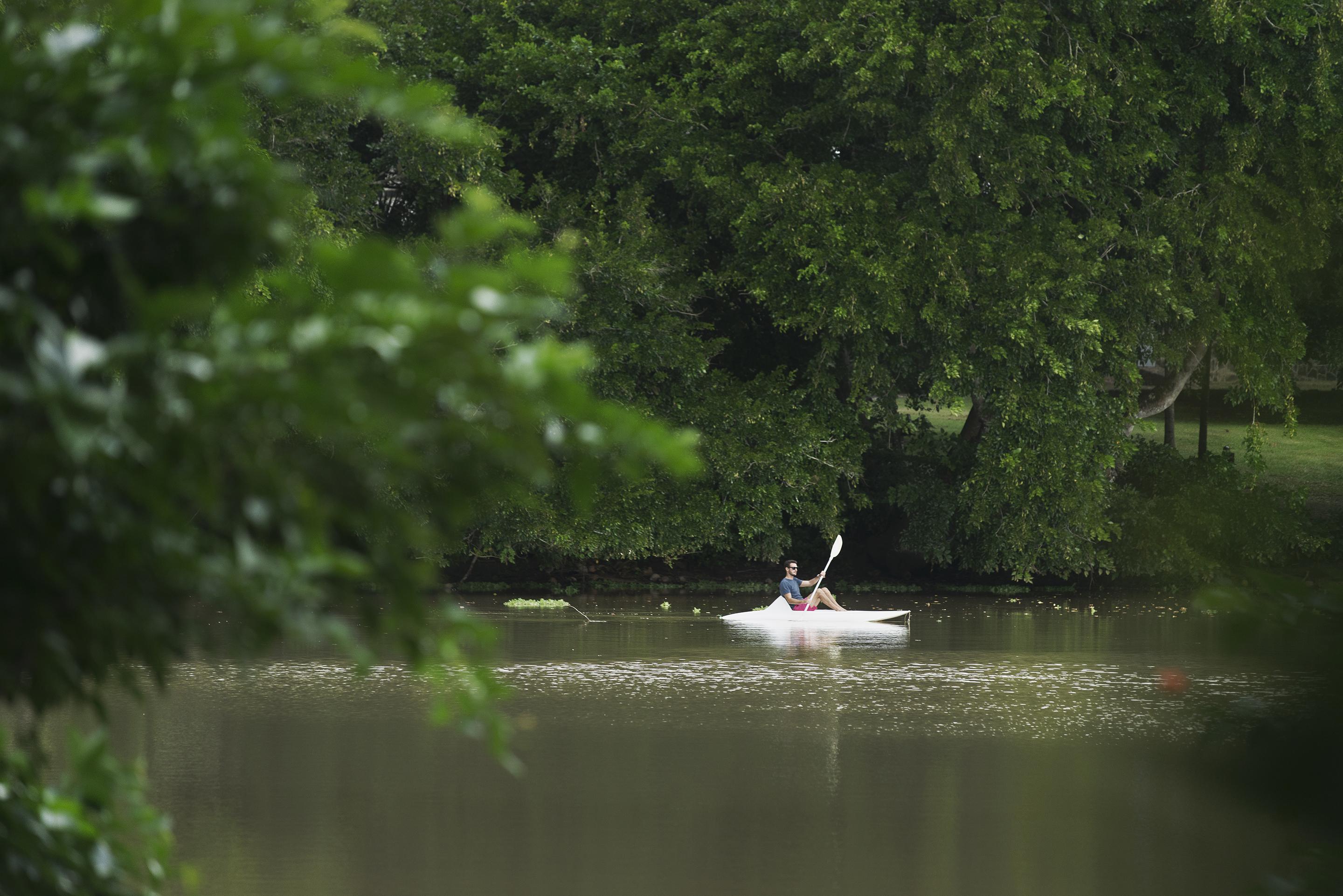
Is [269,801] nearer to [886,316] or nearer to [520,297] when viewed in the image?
[520,297]

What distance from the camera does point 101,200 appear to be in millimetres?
1970

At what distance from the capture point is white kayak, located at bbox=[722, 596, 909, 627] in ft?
76.8

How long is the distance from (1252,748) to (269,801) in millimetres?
8398

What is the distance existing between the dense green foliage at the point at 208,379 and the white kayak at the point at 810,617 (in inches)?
841

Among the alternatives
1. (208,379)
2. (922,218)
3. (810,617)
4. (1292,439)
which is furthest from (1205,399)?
(208,379)

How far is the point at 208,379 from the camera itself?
6.55 feet

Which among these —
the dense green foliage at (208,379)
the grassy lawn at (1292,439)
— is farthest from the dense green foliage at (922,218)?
the dense green foliage at (208,379)

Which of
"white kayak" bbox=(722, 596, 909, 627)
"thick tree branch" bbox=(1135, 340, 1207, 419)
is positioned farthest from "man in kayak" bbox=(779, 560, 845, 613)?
"thick tree branch" bbox=(1135, 340, 1207, 419)

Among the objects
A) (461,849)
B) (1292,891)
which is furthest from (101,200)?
(461,849)

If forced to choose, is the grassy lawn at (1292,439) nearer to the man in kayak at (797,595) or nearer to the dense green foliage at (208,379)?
the man in kayak at (797,595)

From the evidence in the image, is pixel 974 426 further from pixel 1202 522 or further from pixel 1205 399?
pixel 1205 399

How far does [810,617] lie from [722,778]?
41.1 ft

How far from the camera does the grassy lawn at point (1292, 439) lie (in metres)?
40.1

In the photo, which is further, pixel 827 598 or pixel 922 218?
pixel 922 218
